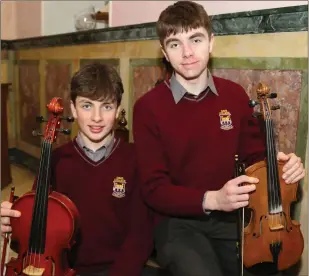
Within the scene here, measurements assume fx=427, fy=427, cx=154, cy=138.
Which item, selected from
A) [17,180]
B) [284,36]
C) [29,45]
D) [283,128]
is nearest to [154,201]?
[283,128]

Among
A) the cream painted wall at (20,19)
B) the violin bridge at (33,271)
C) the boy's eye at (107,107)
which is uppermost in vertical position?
the cream painted wall at (20,19)

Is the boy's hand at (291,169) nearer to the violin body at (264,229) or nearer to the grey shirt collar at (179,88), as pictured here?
the violin body at (264,229)

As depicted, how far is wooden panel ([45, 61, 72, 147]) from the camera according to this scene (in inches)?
124

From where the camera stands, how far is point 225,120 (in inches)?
59.6

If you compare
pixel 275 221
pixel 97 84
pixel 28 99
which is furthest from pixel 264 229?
pixel 28 99

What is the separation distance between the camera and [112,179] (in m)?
1.50

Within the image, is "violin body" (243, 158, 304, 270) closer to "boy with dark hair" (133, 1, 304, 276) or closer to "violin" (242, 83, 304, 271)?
"violin" (242, 83, 304, 271)

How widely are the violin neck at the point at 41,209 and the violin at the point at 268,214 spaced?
59cm

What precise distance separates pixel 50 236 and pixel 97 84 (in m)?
0.55

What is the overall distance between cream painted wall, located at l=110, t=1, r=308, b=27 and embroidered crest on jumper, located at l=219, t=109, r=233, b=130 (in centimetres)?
66

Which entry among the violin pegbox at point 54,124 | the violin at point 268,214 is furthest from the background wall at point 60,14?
the violin at point 268,214

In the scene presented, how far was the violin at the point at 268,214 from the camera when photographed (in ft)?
4.12

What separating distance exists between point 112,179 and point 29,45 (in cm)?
265

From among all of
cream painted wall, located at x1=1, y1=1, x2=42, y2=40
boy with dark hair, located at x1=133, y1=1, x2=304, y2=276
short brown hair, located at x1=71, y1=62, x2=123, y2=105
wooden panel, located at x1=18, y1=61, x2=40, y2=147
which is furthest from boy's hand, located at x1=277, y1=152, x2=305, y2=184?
cream painted wall, located at x1=1, y1=1, x2=42, y2=40
